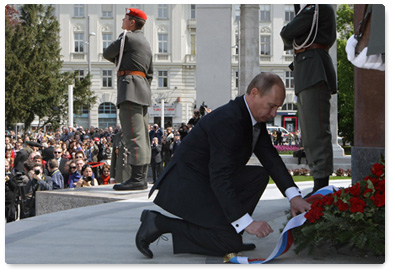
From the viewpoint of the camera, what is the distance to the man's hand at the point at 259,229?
12.1 ft

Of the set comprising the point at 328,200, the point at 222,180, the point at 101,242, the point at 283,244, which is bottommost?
the point at 101,242

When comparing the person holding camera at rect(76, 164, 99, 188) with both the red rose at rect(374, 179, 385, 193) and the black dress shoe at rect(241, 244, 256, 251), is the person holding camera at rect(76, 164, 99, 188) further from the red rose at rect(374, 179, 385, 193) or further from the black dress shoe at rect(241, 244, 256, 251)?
the red rose at rect(374, 179, 385, 193)

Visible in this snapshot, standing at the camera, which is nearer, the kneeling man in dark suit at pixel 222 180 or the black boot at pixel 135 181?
the kneeling man in dark suit at pixel 222 180

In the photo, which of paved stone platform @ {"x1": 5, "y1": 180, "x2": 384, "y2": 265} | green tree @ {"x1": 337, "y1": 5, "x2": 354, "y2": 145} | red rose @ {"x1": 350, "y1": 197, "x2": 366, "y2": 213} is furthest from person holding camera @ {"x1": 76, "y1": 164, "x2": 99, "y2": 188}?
green tree @ {"x1": 337, "y1": 5, "x2": 354, "y2": 145}

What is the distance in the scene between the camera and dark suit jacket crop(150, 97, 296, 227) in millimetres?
3814

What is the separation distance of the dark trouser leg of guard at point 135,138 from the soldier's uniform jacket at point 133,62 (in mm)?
137

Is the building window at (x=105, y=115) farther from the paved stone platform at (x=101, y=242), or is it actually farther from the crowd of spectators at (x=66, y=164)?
the paved stone platform at (x=101, y=242)

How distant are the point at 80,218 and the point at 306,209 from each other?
268 cm

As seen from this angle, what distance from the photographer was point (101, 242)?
15.2 ft

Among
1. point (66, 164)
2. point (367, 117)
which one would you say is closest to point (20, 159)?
point (66, 164)

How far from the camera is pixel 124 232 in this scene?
16.7 ft

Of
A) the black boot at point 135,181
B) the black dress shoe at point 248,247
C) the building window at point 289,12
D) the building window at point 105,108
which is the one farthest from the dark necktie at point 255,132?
the building window at point 105,108

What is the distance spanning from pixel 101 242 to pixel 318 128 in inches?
87.7

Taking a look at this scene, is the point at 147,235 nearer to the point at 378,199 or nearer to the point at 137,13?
the point at 378,199
